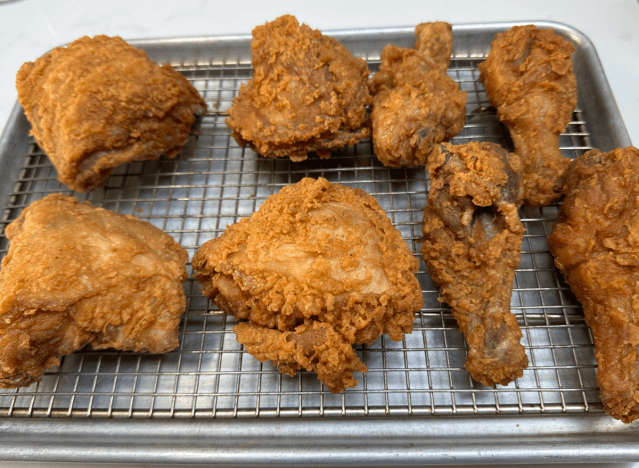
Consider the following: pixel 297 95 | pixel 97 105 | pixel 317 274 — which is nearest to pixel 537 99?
pixel 297 95

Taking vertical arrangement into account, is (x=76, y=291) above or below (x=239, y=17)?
below

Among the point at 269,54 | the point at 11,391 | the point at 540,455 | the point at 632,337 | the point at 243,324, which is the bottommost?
the point at 11,391

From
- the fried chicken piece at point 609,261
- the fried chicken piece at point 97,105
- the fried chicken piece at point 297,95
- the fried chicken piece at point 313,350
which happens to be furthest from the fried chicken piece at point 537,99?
the fried chicken piece at point 97,105

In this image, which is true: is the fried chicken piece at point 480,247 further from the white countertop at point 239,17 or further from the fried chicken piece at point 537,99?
the white countertop at point 239,17

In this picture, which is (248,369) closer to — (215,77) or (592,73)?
(215,77)

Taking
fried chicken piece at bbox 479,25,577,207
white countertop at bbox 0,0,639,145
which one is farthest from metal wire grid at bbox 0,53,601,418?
white countertop at bbox 0,0,639,145

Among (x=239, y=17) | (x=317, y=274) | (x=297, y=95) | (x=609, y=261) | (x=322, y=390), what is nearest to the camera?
(x=317, y=274)

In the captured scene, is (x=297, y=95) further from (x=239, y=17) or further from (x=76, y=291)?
(x=239, y=17)

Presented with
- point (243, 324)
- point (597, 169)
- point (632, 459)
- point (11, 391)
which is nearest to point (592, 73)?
point (597, 169)
